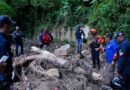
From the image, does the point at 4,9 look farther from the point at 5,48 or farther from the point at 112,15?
the point at 5,48

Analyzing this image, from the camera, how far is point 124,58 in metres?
8.08

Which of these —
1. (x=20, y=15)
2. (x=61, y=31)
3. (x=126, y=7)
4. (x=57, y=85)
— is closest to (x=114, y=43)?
(x=57, y=85)

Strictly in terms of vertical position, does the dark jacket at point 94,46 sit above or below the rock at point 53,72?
above

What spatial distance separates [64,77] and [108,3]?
9.55 m

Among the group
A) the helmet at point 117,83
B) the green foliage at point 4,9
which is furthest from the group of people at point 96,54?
the green foliage at point 4,9

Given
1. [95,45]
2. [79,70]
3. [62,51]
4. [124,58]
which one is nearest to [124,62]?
[124,58]

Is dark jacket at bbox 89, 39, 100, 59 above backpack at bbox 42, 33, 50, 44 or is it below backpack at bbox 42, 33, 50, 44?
above

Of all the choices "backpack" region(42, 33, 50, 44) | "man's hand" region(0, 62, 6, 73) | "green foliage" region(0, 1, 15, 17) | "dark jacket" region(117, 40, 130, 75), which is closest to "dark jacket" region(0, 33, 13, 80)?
"man's hand" region(0, 62, 6, 73)

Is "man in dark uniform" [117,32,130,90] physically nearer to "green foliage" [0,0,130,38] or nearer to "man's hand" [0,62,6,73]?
"man's hand" [0,62,6,73]

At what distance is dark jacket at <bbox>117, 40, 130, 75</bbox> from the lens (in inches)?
317

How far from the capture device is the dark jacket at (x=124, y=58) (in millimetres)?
8058

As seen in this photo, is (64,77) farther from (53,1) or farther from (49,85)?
(53,1)

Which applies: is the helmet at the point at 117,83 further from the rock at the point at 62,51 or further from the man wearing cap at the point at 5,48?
the rock at the point at 62,51

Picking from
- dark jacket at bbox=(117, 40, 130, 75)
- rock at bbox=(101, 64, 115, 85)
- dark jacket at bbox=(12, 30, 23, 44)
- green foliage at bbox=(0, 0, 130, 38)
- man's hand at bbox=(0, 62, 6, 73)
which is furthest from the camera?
green foliage at bbox=(0, 0, 130, 38)
